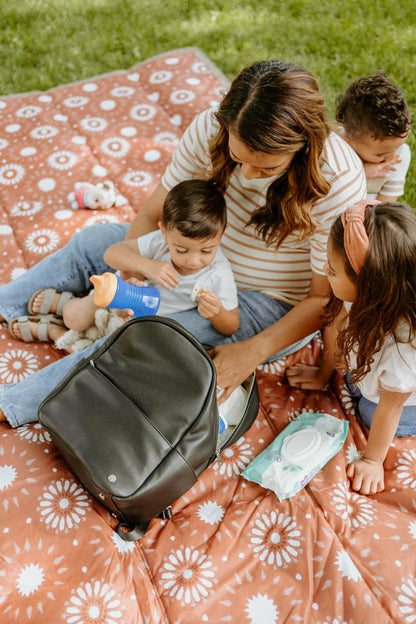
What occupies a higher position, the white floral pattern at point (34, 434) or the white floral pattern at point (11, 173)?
the white floral pattern at point (11, 173)

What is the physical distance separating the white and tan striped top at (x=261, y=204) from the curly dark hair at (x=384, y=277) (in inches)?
6.9

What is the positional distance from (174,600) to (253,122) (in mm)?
1046

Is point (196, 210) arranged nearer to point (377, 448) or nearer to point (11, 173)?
point (377, 448)

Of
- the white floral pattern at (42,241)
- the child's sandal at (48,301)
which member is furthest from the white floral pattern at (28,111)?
the child's sandal at (48,301)

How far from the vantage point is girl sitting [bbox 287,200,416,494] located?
3.54ft

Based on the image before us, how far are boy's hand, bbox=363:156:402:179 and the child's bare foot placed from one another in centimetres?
114

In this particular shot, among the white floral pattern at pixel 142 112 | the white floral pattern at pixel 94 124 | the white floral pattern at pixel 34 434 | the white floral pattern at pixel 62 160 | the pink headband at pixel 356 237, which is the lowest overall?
the white floral pattern at pixel 34 434

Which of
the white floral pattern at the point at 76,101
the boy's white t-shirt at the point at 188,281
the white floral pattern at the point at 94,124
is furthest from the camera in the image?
the white floral pattern at the point at 76,101

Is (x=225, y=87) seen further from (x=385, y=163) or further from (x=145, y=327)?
(x=145, y=327)

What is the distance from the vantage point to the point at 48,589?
3.57 ft

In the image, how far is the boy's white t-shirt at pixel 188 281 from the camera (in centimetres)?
147

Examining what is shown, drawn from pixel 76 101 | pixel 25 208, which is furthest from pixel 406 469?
pixel 76 101

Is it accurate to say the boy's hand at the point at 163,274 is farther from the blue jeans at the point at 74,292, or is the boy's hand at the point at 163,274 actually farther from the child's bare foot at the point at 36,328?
the child's bare foot at the point at 36,328

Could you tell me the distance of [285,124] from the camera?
1.12 metres
